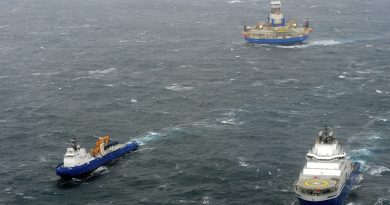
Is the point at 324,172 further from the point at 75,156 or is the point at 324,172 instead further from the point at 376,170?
the point at 75,156

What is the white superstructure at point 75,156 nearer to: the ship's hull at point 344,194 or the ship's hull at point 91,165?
the ship's hull at point 91,165

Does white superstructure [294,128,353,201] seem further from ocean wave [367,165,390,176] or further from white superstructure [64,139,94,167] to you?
white superstructure [64,139,94,167]

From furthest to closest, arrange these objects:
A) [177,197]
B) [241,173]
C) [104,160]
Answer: [104,160] < [241,173] < [177,197]

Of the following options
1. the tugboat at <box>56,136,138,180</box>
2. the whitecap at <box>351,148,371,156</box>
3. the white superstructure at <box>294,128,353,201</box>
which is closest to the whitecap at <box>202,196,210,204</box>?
the white superstructure at <box>294,128,353,201</box>

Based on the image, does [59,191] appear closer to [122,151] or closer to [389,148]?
[122,151]

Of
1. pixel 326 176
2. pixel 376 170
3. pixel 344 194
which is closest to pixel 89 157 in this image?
pixel 326 176

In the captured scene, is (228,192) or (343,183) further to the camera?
(228,192)

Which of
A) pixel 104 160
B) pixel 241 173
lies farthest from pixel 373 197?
pixel 104 160
